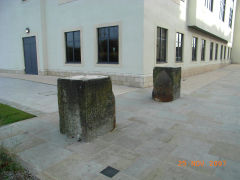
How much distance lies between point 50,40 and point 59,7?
2.56m

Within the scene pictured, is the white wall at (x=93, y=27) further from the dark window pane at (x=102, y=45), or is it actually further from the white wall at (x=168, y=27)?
the white wall at (x=168, y=27)

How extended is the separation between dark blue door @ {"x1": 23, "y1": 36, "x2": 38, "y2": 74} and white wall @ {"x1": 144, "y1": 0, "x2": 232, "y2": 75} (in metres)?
10.2

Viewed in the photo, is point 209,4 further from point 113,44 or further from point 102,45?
point 102,45

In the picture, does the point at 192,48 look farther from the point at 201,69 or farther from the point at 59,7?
the point at 59,7

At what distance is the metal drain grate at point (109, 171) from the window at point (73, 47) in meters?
10.6

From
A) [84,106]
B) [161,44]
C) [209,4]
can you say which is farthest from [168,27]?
[84,106]

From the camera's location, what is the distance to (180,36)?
1384 cm

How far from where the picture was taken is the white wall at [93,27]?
9.64 metres

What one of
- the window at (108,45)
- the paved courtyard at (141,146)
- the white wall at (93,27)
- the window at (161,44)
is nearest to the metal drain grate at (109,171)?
the paved courtyard at (141,146)

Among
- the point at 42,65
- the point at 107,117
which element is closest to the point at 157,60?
the point at 107,117

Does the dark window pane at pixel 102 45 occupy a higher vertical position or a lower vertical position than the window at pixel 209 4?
lower

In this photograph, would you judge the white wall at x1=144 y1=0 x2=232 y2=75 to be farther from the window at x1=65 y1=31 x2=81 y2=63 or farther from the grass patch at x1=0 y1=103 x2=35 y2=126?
the grass patch at x1=0 y1=103 x2=35 y2=126

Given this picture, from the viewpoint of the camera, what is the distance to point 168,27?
11.7 metres
